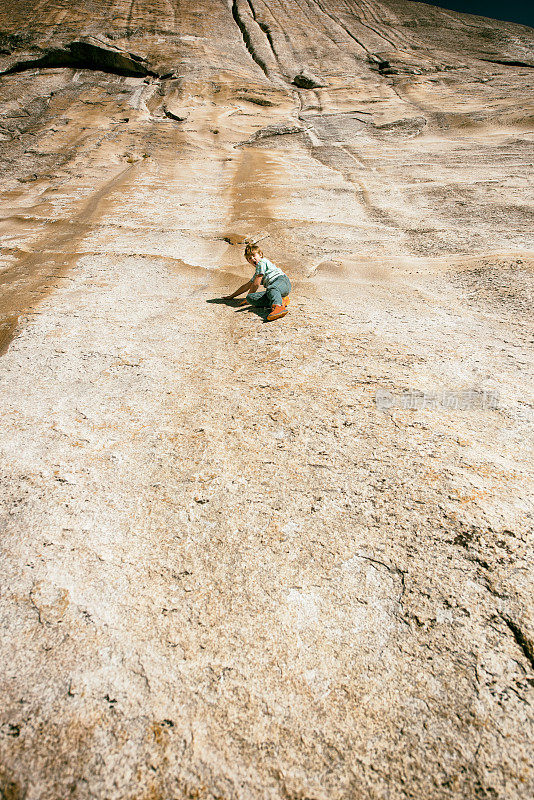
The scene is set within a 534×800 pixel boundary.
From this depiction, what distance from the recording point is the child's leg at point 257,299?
13.1 ft

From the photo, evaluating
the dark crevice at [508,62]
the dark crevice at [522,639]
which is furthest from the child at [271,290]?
the dark crevice at [508,62]

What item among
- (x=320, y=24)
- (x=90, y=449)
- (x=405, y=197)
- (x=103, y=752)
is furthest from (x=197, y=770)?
(x=320, y=24)

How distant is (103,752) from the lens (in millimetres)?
1271

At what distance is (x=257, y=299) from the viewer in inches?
159

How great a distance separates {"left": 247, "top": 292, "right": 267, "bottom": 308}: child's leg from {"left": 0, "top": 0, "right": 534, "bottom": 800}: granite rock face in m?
0.21

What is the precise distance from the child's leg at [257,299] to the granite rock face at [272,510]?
0.21m

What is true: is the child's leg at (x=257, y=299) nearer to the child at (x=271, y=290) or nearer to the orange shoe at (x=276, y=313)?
the child at (x=271, y=290)

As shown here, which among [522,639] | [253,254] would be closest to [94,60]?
[253,254]

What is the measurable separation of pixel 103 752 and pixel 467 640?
1287 mm

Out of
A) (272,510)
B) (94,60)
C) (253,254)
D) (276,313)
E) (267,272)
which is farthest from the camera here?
(94,60)

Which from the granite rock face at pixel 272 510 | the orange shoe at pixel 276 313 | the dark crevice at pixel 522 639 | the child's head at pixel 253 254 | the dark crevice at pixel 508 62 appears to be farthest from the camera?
the dark crevice at pixel 508 62

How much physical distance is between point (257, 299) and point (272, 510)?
8.34 feet

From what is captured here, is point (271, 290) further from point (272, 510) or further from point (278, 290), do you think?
point (272, 510)

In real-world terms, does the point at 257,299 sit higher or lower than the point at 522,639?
higher
